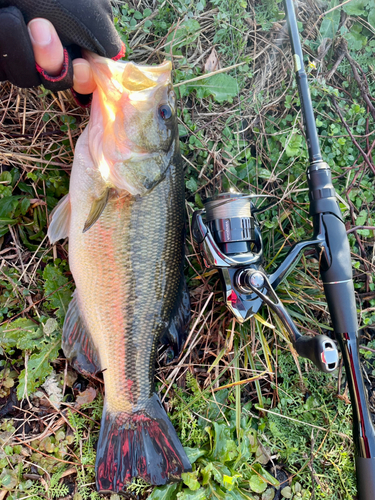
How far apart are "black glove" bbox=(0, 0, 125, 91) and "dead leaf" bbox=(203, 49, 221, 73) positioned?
0.84 m

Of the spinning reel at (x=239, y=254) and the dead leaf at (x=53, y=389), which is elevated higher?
the spinning reel at (x=239, y=254)

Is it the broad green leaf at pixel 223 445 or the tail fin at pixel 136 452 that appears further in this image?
the broad green leaf at pixel 223 445

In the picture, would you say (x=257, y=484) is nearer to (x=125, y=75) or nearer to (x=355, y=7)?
(x=125, y=75)

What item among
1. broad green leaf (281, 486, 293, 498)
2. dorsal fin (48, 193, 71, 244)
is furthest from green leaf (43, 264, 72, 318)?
broad green leaf (281, 486, 293, 498)

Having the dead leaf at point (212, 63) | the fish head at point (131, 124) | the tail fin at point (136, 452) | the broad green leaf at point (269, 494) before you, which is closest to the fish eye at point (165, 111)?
the fish head at point (131, 124)

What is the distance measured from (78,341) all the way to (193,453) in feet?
3.34

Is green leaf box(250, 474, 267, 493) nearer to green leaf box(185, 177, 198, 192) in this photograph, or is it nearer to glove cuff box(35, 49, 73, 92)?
green leaf box(185, 177, 198, 192)

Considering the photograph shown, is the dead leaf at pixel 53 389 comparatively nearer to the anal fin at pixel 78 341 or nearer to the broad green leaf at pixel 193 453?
the anal fin at pixel 78 341

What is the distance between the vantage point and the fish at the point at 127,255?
1891mm

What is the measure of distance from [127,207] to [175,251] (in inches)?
15.2

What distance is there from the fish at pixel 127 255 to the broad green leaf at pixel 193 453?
0.10 meters

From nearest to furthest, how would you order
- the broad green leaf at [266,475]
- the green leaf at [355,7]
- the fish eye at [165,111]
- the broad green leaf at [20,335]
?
1. the fish eye at [165,111]
2. the broad green leaf at [20,335]
3. the broad green leaf at [266,475]
4. the green leaf at [355,7]

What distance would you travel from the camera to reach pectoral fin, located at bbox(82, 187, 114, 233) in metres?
1.89

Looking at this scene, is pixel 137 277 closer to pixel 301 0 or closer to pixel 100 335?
pixel 100 335
